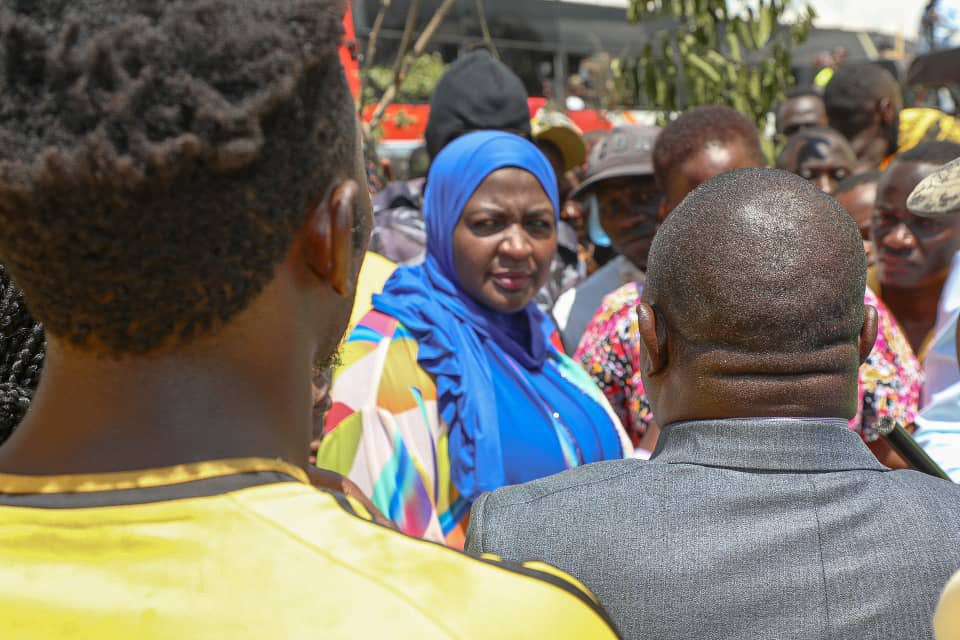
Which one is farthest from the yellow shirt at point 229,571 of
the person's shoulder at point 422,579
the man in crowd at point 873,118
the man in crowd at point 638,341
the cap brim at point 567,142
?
the man in crowd at point 873,118

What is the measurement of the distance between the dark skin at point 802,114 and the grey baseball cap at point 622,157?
333cm

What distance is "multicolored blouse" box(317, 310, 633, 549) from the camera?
2926 mm

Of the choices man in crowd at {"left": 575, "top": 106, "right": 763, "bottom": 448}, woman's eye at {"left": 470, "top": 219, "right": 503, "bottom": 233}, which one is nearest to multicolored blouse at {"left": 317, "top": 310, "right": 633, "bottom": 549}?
man in crowd at {"left": 575, "top": 106, "right": 763, "bottom": 448}

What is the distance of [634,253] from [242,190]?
3122 mm

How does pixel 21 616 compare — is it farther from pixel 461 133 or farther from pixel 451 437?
pixel 461 133

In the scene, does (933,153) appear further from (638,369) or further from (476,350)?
(476,350)

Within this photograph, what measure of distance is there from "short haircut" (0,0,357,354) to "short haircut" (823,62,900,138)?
599 cm

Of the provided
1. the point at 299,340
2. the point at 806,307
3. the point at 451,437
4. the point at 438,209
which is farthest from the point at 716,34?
the point at 299,340

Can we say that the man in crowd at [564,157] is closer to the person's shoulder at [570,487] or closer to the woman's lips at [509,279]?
the woman's lips at [509,279]

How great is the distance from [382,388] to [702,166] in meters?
1.38

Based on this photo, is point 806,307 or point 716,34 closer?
point 806,307

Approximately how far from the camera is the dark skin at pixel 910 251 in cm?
370

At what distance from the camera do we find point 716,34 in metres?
8.63

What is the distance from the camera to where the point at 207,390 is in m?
1.08
